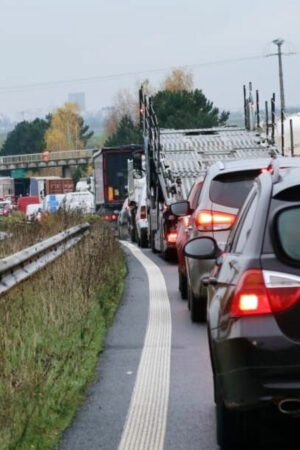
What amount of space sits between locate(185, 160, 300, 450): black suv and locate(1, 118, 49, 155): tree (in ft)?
578

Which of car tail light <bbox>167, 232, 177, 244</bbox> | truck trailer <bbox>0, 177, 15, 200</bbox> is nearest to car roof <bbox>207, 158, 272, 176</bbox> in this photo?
car tail light <bbox>167, 232, 177, 244</bbox>

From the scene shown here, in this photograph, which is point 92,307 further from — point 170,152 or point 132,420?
point 170,152

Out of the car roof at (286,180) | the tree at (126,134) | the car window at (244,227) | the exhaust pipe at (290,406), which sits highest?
the tree at (126,134)

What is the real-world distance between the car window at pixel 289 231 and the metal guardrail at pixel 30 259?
5.25 meters

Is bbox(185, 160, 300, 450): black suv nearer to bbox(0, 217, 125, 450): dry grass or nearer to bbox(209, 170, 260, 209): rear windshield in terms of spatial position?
bbox(0, 217, 125, 450): dry grass

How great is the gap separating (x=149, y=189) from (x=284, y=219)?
889 inches

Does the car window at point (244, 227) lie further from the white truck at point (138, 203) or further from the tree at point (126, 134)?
the tree at point (126, 134)

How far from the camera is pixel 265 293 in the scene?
18.7 ft

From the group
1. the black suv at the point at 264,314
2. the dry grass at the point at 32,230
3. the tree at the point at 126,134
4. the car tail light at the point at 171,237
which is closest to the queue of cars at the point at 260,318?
the black suv at the point at 264,314

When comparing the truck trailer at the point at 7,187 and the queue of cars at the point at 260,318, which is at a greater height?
the queue of cars at the point at 260,318

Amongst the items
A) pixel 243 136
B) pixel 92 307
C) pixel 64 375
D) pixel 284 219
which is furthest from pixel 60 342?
pixel 243 136

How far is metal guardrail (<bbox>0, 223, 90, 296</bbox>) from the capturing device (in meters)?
11.4

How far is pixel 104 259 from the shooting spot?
53.7 ft

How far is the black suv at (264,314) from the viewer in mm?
5609
